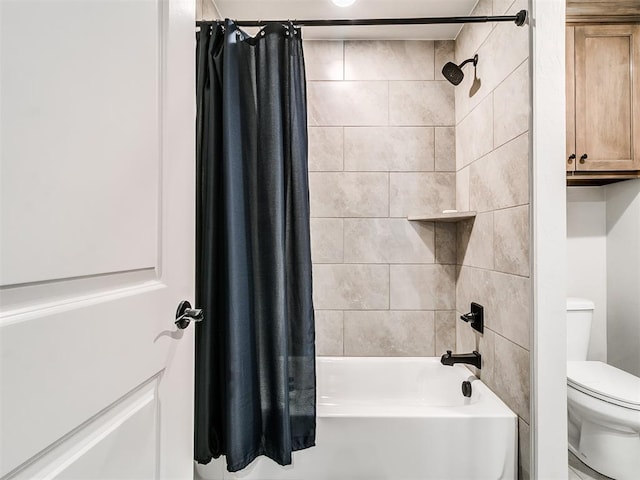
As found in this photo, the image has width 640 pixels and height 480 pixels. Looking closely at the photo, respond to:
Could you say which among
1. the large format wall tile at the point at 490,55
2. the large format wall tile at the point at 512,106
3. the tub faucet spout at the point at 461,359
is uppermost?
→ the large format wall tile at the point at 490,55

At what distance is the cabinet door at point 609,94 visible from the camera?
1.69 m

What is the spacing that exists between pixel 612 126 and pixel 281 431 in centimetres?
204

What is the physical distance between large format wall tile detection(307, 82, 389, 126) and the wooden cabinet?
97 cm

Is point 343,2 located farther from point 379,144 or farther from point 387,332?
point 387,332

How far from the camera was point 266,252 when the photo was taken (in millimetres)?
1322

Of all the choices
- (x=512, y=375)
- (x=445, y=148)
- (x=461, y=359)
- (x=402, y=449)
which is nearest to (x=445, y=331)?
(x=461, y=359)

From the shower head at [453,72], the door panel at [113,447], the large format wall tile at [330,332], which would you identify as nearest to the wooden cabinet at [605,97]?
the shower head at [453,72]

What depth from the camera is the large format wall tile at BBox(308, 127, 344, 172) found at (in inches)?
87.0

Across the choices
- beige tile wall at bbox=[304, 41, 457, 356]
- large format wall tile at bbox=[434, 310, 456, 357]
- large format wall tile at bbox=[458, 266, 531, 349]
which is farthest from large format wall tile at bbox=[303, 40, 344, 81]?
large format wall tile at bbox=[434, 310, 456, 357]

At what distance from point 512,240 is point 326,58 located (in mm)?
1561

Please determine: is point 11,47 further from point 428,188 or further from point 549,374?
point 428,188

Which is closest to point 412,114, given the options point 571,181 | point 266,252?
point 571,181

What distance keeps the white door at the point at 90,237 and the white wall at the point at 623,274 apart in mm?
2158

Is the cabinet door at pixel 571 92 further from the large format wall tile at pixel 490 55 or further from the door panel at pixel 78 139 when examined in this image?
the door panel at pixel 78 139
